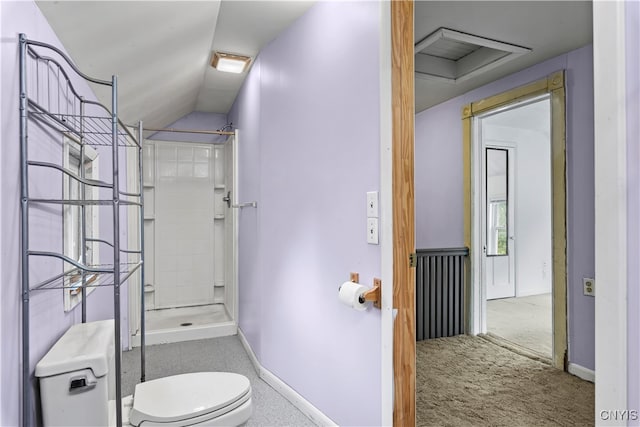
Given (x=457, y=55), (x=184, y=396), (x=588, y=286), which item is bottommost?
(x=184, y=396)

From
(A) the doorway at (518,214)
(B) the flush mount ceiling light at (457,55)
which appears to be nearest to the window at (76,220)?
(B) the flush mount ceiling light at (457,55)

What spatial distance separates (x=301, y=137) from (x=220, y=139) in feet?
7.61

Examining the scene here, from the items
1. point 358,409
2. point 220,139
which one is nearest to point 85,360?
point 358,409

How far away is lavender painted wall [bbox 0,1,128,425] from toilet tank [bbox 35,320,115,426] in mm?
67

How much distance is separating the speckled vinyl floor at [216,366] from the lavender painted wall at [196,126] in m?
2.16

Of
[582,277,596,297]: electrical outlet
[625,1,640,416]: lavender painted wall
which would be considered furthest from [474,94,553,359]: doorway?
[625,1,640,416]: lavender painted wall

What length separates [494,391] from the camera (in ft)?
7.68

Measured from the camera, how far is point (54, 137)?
1460 mm

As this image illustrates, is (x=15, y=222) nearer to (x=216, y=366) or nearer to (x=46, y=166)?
(x=46, y=166)

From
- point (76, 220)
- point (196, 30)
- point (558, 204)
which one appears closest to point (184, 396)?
point (76, 220)

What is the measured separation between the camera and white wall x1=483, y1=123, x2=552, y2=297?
4.96m

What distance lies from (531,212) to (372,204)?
4.38 meters

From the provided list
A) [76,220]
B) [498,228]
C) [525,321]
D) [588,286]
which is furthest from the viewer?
[498,228]

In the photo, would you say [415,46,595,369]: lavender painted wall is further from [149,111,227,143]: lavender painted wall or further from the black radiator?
[149,111,227,143]: lavender painted wall
